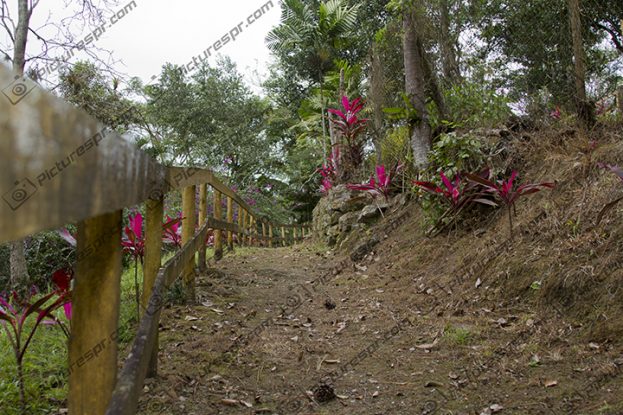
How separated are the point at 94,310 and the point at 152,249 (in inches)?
44.9

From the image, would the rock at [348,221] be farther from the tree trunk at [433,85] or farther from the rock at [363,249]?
the tree trunk at [433,85]

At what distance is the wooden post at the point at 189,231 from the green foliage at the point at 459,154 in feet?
8.70

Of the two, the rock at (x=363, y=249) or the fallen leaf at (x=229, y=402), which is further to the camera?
the rock at (x=363, y=249)

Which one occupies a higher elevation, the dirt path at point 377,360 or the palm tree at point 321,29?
the palm tree at point 321,29

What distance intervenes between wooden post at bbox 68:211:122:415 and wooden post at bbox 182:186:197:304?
2414 mm

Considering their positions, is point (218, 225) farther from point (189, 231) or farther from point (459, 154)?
point (459, 154)

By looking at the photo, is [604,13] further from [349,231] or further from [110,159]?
[110,159]

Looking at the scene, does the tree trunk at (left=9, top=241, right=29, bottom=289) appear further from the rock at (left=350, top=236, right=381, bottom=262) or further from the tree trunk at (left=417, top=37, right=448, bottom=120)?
the tree trunk at (left=417, top=37, right=448, bottom=120)

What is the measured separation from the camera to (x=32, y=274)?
791cm

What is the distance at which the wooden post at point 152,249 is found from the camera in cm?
211

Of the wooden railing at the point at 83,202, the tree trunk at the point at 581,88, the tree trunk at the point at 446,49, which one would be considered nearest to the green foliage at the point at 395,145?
the tree trunk at the point at 446,49

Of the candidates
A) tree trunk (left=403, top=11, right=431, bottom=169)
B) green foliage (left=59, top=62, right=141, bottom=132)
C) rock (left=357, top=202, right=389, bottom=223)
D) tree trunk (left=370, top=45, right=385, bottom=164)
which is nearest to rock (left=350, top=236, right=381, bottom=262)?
rock (left=357, top=202, right=389, bottom=223)

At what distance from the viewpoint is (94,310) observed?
1.08 m

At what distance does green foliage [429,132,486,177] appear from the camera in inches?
198
